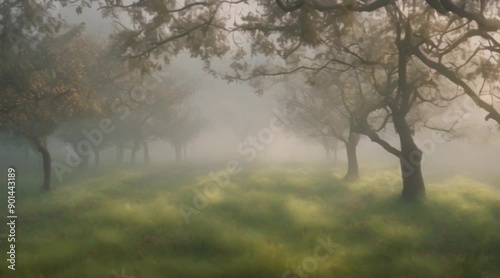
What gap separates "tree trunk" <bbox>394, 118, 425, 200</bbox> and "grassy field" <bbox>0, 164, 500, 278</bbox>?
95 cm

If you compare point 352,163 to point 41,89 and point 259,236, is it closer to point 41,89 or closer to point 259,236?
point 259,236

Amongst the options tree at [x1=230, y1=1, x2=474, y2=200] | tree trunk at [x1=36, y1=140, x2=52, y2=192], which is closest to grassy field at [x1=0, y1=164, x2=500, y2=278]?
tree trunk at [x1=36, y1=140, x2=52, y2=192]

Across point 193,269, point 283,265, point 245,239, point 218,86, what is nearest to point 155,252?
point 193,269

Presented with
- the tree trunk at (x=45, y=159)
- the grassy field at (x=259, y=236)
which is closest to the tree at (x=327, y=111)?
the grassy field at (x=259, y=236)

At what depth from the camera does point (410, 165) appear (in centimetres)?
2030

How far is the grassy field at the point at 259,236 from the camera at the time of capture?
38.3 feet

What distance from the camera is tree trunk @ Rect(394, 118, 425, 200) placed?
20266 mm

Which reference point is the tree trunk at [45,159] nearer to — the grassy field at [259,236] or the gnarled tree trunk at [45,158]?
Result: the gnarled tree trunk at [45,158]

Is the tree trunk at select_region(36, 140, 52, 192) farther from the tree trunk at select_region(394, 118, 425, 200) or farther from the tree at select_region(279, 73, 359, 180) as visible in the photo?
the tree trunk at select_region(394, 118, 425, 200)

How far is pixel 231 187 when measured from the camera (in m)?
27.5

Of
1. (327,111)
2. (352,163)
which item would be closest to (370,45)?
(352,163)

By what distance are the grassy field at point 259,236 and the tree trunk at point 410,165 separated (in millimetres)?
954

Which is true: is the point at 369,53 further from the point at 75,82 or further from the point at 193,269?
the point at 75,82

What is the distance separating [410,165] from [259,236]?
1071 centimetres
